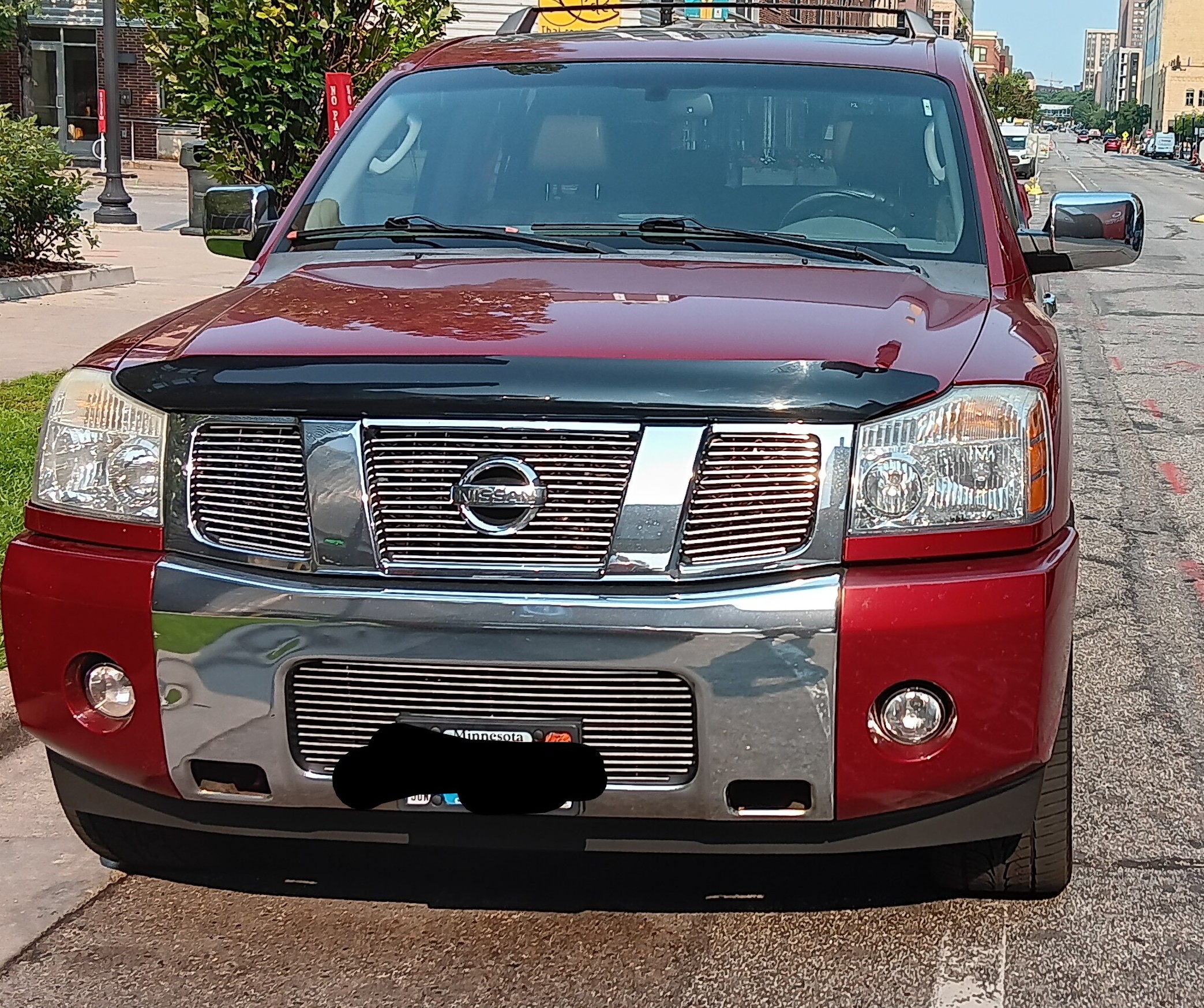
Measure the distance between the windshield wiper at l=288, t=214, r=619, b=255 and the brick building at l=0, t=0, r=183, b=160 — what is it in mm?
38484

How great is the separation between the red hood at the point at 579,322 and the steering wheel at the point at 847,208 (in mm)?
499

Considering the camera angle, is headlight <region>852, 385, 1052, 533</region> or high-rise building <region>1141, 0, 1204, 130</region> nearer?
headlight <region>852, 385, 1052, 533</region>

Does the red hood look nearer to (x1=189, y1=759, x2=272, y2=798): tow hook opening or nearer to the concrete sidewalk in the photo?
(x1=189, y1=759, x2=272, y2=798): tow hook opening

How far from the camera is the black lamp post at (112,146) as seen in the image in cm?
2238

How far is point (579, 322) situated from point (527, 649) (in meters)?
0.67

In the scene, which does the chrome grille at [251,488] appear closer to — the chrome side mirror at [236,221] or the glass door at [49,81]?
the chrome side mirror at [236,221]

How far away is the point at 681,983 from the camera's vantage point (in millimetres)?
3152

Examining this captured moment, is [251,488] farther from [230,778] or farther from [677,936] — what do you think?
[677,936]

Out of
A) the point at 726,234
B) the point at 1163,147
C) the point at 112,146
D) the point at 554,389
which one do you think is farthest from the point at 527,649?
the point at 1163,147

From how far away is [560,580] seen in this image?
2832mm

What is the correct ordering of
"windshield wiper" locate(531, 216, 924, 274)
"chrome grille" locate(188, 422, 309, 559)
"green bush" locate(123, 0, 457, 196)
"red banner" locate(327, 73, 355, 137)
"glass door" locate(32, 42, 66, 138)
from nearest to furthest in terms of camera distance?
1. "chrome grille" locate(188, 422, 309, 559)
2. "windshield wiper" locate(531, 216, 924, 274)
3. "red banner" locate(327, 73, 355, 137)
4. "green bush" locate(123, 0, 457, 196)
5. "glass door" locate(32, 42, 66, 138)

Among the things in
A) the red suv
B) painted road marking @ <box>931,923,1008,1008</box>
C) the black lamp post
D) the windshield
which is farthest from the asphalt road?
the black lamp post

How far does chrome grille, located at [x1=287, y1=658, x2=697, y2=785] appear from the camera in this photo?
2797mm

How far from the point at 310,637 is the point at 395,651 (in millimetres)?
149
